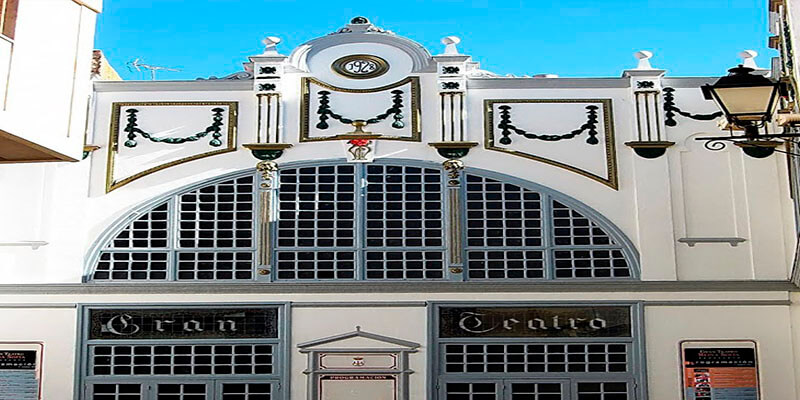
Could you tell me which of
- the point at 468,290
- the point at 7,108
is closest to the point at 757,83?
the point at 7,108

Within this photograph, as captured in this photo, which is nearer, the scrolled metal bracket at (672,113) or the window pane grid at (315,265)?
the window pane grid at (315,265)

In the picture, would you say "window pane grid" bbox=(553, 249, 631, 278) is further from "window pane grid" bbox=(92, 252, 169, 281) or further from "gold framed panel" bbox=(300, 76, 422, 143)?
"window pane grid" bbox=(92, 252, 169, 281)

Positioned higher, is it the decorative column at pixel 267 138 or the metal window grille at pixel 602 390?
the decorative column at pixel 267 138

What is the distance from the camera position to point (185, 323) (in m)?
15.4

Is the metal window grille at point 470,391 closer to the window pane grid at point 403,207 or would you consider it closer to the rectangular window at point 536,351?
the rectangular window at point 536,351

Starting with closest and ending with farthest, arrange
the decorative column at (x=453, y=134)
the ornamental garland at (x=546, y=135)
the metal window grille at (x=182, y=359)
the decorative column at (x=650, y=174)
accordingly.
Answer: the metal window grille at (x=182, y=359) < the decorative column at (x=650, y=174) < the decorative column at (x=453, y=134) < the ornamental garland at (x=546, y=135)

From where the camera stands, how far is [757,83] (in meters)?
6.92

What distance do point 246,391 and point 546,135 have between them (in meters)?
5.60

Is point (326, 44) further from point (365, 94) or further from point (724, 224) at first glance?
point (724, 224)

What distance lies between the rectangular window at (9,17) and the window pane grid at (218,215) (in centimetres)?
783

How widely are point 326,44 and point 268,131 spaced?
1578mm

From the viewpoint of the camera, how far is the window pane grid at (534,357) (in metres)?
15.3

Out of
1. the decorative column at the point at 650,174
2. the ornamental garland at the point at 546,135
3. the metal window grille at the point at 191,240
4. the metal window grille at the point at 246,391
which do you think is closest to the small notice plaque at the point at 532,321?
the decorative column at the point at 650,174

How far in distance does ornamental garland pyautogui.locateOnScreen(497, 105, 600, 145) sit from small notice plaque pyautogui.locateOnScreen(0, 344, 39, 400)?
23.9ft
